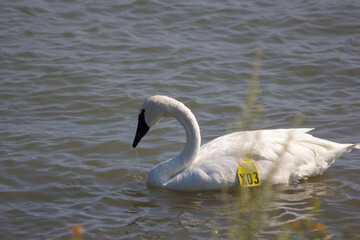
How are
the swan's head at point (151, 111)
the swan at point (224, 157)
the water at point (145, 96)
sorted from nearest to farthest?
1. the water at point (145, 96)
2. the swan at point (224, 157)
3. the swan's head at point (151, 111)

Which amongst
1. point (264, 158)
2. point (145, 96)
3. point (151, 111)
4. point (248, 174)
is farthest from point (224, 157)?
point (145, 96)

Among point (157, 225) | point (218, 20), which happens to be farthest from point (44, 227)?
point (218, 20)

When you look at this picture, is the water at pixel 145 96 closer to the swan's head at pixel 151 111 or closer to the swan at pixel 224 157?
the swan at pixel 224 157

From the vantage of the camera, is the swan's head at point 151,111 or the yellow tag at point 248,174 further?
the swan's head at point 151,111

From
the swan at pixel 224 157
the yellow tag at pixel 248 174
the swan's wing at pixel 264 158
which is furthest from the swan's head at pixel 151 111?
the yellow tag at pixel 248 174

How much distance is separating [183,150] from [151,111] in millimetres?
608

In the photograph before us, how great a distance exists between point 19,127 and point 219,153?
10.8 ft

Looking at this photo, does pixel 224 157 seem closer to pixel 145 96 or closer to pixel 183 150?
pixel 183 150

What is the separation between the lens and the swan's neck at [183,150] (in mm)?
6422

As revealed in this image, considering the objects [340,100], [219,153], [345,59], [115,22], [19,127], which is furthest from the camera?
[115,22]

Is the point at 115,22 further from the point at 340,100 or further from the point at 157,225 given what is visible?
the point at 157,225

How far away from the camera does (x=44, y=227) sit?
548cm

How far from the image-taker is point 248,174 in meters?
6.14

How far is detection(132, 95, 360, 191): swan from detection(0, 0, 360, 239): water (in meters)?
0.17
